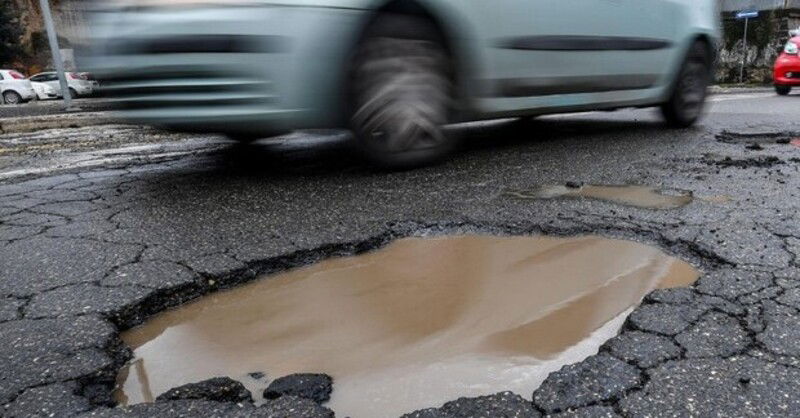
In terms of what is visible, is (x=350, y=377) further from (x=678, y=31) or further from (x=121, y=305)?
(x=678, y=31)

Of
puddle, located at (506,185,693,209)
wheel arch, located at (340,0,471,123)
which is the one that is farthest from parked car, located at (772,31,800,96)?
wheel arch, located at (340,0,471,123)

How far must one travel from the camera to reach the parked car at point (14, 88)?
2092 cm

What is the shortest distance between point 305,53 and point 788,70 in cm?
1123

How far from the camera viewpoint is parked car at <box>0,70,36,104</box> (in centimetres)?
2092

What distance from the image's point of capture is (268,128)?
2.85 metres

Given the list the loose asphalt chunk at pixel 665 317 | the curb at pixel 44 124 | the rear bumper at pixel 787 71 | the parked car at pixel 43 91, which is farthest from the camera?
the parked car at pixel 43 91

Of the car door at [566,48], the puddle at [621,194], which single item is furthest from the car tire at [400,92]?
the puddle at [621,194]

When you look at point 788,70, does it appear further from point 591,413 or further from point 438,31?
point 591,413

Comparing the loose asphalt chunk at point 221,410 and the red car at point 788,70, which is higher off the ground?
the loose asphalt chunk at point 221,410

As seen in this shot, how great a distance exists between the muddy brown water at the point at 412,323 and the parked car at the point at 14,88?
77.5 ft

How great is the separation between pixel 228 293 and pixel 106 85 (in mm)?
1672

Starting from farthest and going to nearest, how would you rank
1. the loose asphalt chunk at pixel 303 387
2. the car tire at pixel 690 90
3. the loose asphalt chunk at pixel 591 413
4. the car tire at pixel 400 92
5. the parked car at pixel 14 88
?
the parked car at pixel 14 88 → the car tire at pixel 690 90 → the car tire at pixel 400 92 → the loose asphalt chunk at pixel 303 387 → the loose asphalt chunk at pixel 591 413

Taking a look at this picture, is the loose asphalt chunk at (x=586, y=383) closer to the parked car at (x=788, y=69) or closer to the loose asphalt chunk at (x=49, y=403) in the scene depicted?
the loose asphalt chunk at (x=49, y=403)

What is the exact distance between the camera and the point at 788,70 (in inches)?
428
